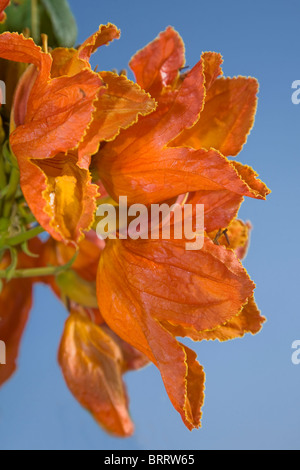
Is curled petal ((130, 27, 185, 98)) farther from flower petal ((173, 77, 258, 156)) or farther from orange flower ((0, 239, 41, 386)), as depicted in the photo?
orange flower ((0, 239, 41, 386))

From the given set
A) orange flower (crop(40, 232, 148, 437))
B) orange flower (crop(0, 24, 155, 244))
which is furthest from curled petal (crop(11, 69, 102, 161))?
orange flower (crop(40, 232, 148, 437))

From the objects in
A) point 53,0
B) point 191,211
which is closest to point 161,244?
point 191,211

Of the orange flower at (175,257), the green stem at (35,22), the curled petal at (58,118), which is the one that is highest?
the green stem at (35,22)

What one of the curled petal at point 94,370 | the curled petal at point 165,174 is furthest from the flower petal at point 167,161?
the curled petal at point 94,370

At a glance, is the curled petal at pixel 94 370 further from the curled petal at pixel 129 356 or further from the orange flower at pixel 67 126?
the orange flower at pixel 67 126

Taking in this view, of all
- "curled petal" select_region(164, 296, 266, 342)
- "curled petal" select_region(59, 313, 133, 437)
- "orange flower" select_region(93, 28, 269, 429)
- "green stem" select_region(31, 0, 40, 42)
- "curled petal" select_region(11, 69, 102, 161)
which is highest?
"green stem" select_region(31, 0, 40, 42)

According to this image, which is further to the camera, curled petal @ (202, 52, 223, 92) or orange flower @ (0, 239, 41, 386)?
orange flower @ (0, 239, 41, 386)

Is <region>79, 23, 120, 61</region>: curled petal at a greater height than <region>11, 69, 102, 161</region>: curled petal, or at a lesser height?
greater

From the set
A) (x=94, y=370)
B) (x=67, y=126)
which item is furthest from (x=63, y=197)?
(x=94, y=370)
